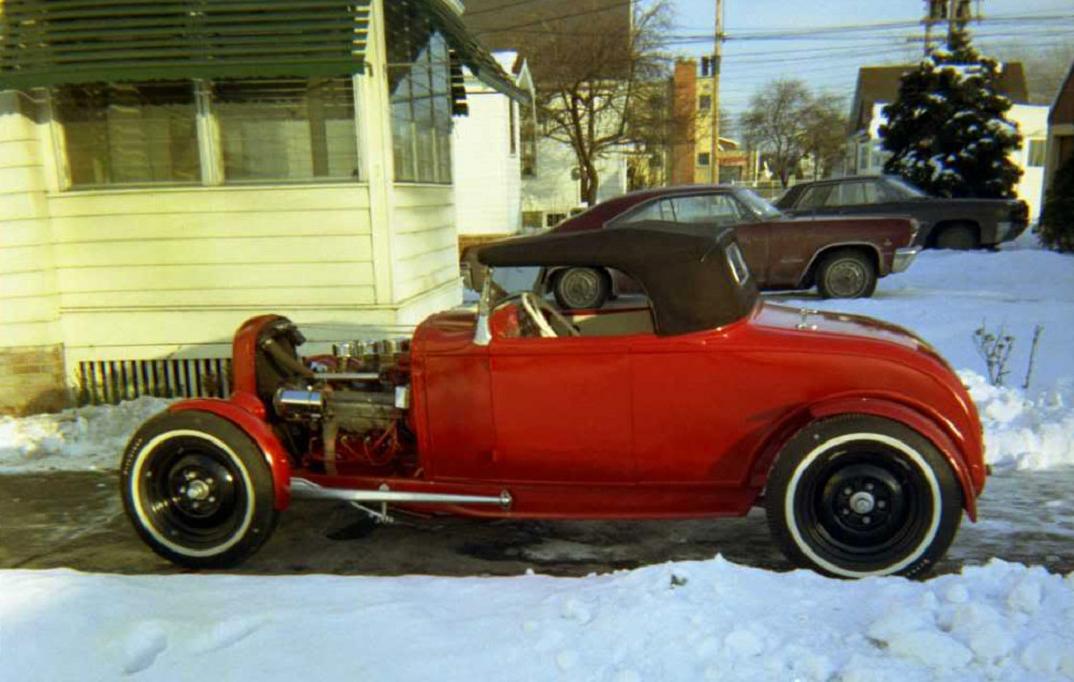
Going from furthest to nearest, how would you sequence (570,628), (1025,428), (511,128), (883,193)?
1. (511,128)
2. (883,193)
3. (1025,428)
4. (570,628)

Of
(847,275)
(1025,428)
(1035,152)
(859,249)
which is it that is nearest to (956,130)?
(859,249)

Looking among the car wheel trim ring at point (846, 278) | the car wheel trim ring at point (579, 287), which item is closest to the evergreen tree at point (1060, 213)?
the car wheel trim ring at point (846, 278)

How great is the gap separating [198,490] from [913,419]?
3.43m

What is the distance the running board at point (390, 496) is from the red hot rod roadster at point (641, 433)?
0.01m

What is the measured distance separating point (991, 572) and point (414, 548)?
269 centimetres

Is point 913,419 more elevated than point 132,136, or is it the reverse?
point 132,136

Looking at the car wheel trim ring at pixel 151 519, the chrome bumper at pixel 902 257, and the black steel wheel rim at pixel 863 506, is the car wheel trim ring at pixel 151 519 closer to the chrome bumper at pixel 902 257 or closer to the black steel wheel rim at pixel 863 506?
the black steel wheel rim at pixel 863 506

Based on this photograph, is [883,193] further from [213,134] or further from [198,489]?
[198,489]

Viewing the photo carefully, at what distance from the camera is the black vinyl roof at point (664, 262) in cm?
384

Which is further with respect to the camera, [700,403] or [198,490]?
[198,490]

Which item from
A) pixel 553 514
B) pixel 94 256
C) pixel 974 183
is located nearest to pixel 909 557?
pixel 553 514

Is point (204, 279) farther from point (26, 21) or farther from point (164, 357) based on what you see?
point (26, 21)

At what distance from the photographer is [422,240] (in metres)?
8.48

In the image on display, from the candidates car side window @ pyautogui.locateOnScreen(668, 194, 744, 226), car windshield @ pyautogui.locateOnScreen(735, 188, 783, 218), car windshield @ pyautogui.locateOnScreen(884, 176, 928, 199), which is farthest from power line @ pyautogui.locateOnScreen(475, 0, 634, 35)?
car side window @ pyautogui.locateOnScreen(668, 194, 744, 226)
